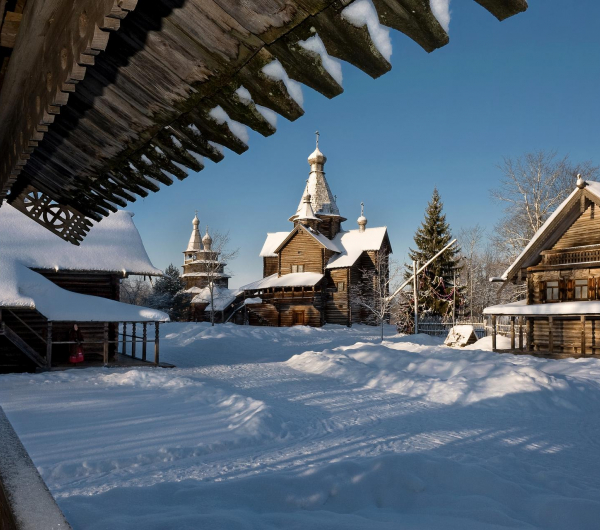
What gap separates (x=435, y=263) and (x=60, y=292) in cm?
2994

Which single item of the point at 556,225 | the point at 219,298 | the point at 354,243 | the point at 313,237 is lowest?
the point at 219,298

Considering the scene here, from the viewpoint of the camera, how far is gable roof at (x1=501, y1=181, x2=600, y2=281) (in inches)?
840

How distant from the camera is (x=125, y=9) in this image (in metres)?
1.48

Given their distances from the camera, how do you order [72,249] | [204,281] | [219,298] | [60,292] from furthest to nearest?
1. [204,281]
2. [219,298]
3. [72,249]
4. [60,292]

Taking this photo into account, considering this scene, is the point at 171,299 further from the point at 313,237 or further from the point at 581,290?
the point at 581,290

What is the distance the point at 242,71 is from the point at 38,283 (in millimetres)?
19691

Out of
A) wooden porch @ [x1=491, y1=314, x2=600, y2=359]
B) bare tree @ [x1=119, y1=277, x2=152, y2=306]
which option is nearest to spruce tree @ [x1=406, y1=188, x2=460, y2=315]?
wooden porch @ [x1=491, y1=314, x2=600, y2=359]

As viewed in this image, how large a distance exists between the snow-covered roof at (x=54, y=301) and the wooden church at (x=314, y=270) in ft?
77.5

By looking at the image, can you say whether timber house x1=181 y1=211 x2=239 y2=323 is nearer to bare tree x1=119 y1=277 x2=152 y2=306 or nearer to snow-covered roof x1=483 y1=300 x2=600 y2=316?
bare tree x1=119 y1=277 x2=152 y2=306

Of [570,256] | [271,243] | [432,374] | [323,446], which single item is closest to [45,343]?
[432,374]

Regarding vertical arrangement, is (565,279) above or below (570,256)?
below

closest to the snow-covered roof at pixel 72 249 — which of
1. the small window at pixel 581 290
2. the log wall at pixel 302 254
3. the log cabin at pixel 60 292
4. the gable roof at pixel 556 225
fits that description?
the log cabin at pixel 60 292

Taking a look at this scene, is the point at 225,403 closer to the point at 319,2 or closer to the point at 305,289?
the point at 319,2

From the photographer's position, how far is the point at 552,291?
76.7 ft
